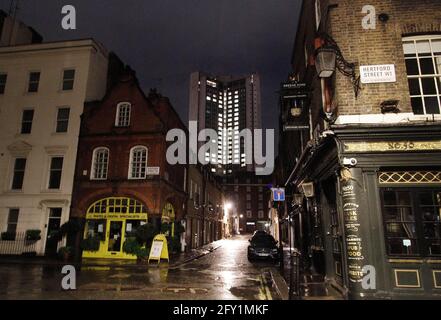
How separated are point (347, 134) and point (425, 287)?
4603mm

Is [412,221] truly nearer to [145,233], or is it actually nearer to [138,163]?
[145,233]

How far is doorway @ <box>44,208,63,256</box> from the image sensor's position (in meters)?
19.9

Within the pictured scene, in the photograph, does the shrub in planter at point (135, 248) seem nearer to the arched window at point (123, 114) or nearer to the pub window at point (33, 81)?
the arched window at point (123, 114)

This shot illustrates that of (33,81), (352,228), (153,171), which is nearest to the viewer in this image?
(352,228)

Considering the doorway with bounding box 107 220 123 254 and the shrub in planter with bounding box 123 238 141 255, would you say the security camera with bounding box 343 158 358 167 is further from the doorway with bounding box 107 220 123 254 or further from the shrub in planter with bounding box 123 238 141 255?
the doorway with bounding box 107 220 123 254

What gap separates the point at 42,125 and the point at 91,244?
32.2 ft

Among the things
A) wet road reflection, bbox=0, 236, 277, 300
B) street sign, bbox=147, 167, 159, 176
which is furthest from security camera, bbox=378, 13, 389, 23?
street sign, bbox=147, 167, 159, 176

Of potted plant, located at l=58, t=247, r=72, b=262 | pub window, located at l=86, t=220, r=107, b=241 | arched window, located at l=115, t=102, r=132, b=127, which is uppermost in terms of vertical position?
arched window, located at l=115, t=102, r=132, b=127

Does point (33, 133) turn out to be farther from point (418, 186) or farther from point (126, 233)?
point (418, 186)

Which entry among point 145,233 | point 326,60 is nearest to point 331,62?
point 326,60

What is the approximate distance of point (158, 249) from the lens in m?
17.1

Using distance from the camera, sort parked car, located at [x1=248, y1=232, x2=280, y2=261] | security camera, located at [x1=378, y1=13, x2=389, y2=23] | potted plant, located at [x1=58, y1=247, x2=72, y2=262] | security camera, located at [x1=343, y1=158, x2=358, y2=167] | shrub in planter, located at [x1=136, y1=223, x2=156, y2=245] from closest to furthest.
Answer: security camera, located at [x1=343, y1=158, x2=358, y2=167] → security camera, located at [x1=378, y1=13, x2=389, y2=23] → potted plant, located at [x1=58, y1=247, x2=72, y2=262] → shrub in planter, located at [x1=136, y1=223, x2=156, y2=245] → parked car, located at [x1=248, y1=232, x2=280, y2=261]

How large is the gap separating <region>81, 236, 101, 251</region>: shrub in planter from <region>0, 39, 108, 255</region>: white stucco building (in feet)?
7.65

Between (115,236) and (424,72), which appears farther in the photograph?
(115,236)
